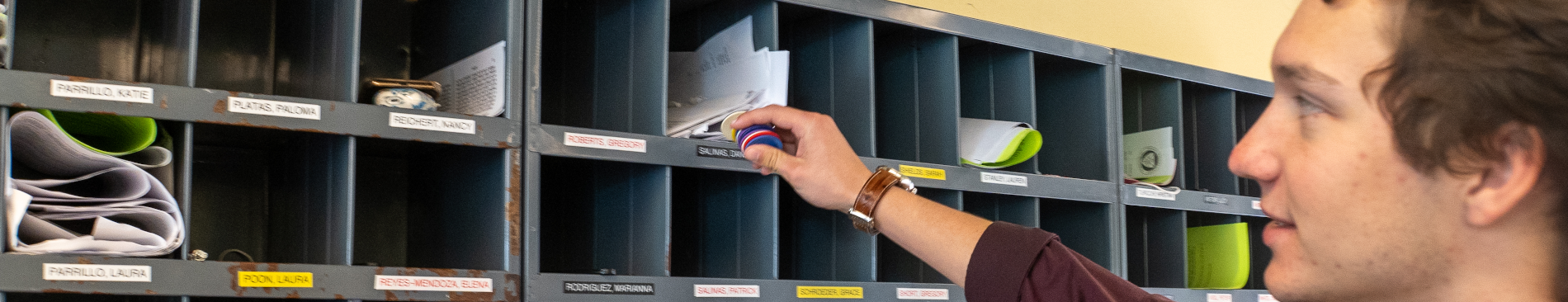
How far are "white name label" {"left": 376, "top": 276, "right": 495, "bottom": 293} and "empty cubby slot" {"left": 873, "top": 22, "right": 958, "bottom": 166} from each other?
75 cm

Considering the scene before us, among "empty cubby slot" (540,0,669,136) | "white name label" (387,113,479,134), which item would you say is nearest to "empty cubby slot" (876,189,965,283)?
"empty cubby slot" (540,0,669,136)

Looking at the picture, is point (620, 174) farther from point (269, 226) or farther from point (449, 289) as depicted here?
point (269, 226)

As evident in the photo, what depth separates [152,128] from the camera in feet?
3.82

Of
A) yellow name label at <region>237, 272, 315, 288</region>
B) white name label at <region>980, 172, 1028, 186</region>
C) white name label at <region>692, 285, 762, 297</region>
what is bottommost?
white name label at <region>692, 285, 762, 297</region>

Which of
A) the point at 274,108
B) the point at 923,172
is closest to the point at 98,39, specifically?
the point at 274,108

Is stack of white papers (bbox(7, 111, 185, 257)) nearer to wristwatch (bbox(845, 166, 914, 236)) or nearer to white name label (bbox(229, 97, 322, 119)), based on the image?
white name label (bbox(229, 97, 322, 119))

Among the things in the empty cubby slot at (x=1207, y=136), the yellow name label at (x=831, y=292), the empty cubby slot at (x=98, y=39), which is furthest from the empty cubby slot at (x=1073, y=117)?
the empty cubby slot at (x=98, y=39)

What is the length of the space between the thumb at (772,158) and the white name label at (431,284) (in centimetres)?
35

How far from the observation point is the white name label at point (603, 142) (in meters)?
1.38

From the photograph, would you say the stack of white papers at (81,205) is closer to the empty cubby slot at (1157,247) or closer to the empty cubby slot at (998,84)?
the empty cubby slot at (998,84)

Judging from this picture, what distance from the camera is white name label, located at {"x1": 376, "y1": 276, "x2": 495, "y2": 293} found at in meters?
1.23

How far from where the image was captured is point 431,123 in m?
1.28

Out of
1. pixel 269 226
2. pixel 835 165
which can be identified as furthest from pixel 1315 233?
pixel 269 226

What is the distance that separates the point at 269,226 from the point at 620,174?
0.50 m
